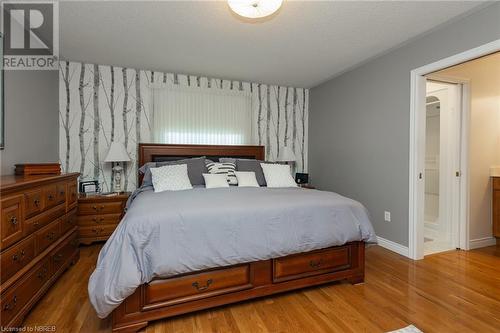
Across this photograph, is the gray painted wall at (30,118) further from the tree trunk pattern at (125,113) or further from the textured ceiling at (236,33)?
the tree trunk pattern at (125,113)

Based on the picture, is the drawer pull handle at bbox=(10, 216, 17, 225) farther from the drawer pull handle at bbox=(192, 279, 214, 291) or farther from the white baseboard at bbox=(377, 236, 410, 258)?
the white baseboard at bbox=(377, 236, 410, 258)

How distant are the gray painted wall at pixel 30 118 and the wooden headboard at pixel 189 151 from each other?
1067 mm

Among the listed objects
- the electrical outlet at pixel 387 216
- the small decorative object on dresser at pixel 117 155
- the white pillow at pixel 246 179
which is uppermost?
the small decorative object on dresser at pixel 117 155

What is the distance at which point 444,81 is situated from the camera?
3.00 meters

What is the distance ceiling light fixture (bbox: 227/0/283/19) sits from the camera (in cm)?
182

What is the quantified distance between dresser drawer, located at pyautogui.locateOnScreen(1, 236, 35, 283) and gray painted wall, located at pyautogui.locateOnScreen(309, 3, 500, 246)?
3548 millimetres

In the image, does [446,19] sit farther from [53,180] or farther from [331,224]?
[53,180]

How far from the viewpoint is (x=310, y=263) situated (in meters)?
2.07

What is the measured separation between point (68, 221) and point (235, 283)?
5.96 feet

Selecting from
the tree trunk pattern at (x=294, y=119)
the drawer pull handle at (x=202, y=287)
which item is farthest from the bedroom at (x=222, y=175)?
the tree trunk pattern at (x=294, y=119)

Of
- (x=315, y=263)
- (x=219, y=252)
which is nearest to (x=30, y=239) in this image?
(x=219, y=252)

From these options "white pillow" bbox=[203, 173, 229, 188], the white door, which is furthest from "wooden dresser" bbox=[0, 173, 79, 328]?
the white door

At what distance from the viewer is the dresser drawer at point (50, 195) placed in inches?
76.9

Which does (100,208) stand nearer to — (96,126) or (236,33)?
(96,126)
